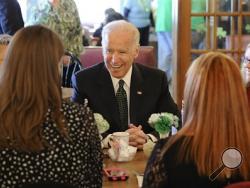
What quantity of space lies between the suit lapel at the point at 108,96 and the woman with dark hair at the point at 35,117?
1010 mm

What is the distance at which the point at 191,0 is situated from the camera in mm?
4824

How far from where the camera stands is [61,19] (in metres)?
4.49

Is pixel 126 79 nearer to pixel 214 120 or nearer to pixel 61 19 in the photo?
pixel 214 120

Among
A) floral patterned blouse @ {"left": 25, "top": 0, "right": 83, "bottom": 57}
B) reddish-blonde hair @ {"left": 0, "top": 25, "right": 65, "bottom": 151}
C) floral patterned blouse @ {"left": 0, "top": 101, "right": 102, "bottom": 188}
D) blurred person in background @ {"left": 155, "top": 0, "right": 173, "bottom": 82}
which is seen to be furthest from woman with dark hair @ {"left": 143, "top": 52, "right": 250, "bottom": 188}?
blurred person in background @ {"left": 155, "top": 0, "right": 173, "bottom": 82}

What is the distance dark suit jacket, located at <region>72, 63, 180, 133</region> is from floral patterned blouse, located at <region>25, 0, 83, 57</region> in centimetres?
149

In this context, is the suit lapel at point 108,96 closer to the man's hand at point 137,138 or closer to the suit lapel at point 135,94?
the suit lapel at point 135,94

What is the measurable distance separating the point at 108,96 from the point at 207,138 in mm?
1266

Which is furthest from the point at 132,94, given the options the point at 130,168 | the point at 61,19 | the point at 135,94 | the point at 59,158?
the point at 61,19

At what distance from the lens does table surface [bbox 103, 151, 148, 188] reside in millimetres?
2088

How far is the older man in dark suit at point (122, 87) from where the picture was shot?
2.92m

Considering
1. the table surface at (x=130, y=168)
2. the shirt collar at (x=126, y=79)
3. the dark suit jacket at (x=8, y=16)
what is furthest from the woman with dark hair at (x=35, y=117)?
the dark suit jacket at (x=8, y=16)

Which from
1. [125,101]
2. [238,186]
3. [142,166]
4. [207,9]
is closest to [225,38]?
[207,9]

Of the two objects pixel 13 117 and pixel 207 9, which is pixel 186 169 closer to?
pixel 13 117

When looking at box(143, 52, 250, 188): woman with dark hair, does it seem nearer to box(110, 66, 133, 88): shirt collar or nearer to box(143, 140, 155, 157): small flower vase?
box(143, 140, 155, 157): small flower vase
